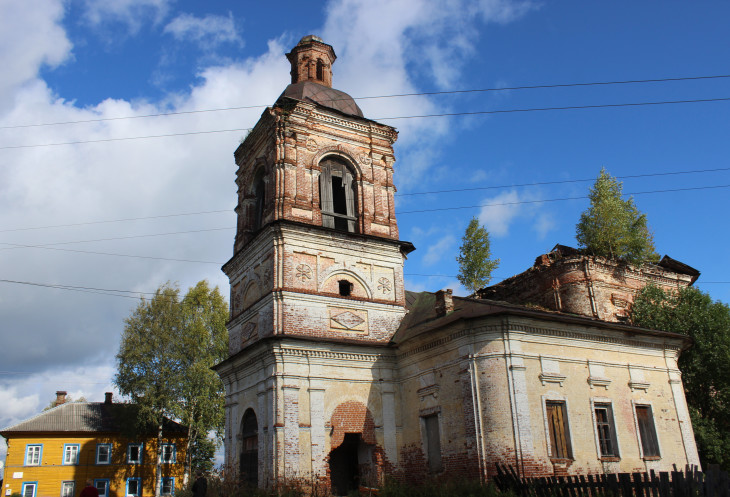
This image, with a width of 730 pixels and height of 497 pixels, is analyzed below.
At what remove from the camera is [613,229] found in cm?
2662

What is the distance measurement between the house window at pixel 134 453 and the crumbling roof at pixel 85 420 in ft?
3.97

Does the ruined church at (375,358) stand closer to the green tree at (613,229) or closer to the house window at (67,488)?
the green tree at (613,229)

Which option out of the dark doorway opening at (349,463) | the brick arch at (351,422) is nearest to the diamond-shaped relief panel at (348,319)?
the brick arch at (351,422)

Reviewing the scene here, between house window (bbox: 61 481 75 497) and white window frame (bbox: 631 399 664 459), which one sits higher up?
white window frame (bbox: 631 399 664 459)

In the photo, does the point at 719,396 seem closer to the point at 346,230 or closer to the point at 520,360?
the point at 520,360

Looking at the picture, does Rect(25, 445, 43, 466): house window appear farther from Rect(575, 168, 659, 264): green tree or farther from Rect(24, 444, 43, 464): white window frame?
Rect(575, 168, 659, 264): green tree

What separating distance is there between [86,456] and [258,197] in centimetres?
1979

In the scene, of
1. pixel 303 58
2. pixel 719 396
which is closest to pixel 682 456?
pixel 719 396

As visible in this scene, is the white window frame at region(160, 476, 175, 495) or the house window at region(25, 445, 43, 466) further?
the white window frame at region(160, 476, 175, 495)

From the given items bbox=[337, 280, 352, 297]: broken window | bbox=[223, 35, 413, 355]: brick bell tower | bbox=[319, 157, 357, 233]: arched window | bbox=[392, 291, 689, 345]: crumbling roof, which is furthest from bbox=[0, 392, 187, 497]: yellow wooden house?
bbox=[392, 291, 689, 345]: crumbling roof

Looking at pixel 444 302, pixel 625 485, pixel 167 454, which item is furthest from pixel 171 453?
pixel 625 485

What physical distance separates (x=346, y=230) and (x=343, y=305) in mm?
2881

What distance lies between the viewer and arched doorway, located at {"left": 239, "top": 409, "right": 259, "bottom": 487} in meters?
16.8

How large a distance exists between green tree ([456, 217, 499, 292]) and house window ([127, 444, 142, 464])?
2020 cm
